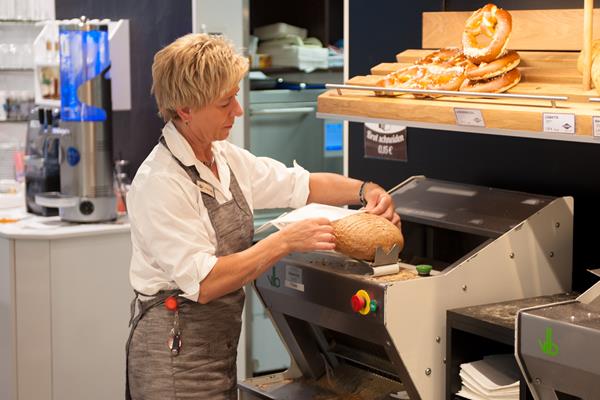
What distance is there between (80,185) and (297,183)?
169cm

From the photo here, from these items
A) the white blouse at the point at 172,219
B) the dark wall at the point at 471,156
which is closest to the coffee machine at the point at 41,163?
the dark wall at the point at 471,156

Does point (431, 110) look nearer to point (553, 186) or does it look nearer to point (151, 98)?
point (553, 186)

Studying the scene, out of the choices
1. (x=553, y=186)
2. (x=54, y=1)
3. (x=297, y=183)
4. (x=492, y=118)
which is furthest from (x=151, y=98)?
(x=492, y=118)

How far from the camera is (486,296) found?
109 inches

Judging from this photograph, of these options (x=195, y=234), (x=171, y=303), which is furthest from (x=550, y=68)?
(x=171, y=303)

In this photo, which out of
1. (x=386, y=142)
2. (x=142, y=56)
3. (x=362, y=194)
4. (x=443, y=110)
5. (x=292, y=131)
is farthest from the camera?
(x=292, y=131)

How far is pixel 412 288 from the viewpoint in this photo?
8.60 ft

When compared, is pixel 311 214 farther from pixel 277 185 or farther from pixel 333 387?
pixel 333 387

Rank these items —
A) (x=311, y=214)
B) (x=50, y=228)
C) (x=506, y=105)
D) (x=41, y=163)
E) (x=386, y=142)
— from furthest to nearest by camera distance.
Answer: (x=41, y=163)
(x=50, y=228)
(x=386, y=142)
(x=311, y=214)
(x=506, y=105)

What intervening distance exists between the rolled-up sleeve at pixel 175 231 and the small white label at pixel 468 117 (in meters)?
0.71

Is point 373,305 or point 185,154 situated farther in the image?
point 185,154

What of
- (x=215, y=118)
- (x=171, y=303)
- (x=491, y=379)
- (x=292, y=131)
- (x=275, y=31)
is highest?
(x=275, y=31)

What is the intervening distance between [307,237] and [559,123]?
73 centimetres

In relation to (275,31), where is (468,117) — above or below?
below
